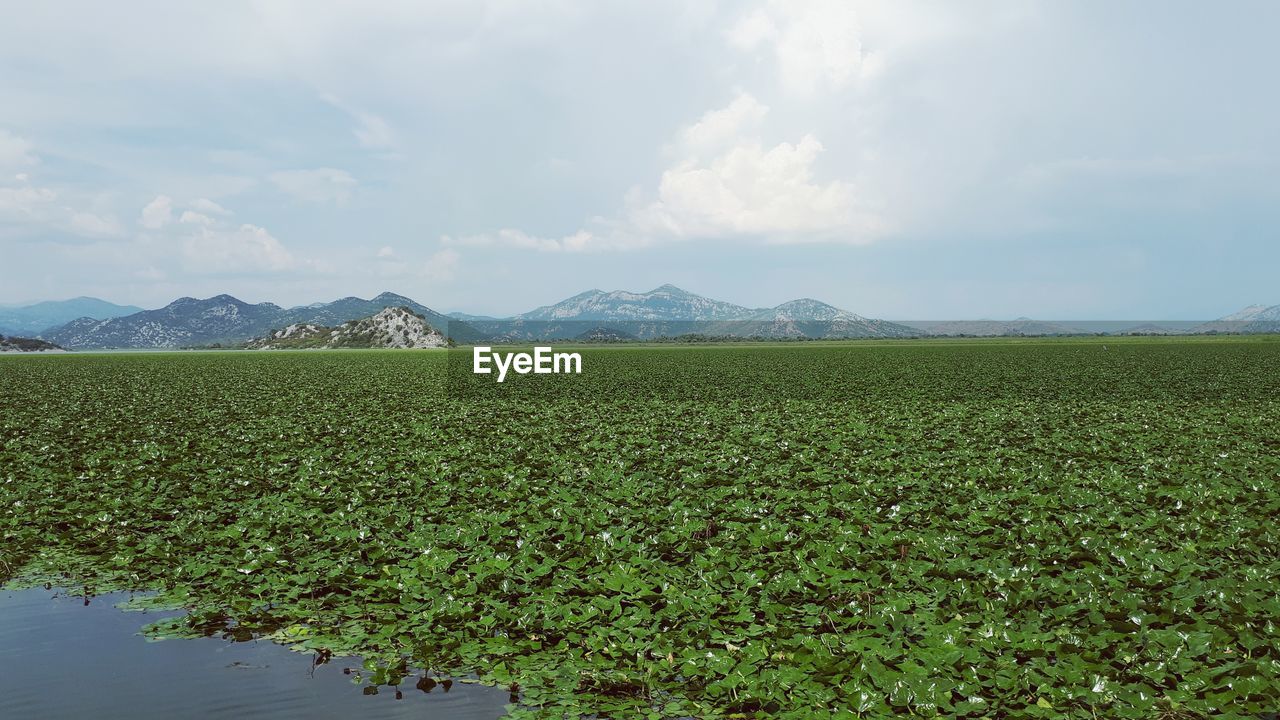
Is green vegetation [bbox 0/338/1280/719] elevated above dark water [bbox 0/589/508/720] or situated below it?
above

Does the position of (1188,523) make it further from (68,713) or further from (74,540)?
(74,540)

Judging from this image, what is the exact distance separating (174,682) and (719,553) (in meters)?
7.61

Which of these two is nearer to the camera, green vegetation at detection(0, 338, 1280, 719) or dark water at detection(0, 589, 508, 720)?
dark water at detection(0, 589, 508, 720)

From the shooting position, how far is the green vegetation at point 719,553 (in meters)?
7.73

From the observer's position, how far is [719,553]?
11.3 m

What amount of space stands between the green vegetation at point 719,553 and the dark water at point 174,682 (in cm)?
42

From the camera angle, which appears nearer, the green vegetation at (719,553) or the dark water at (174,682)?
the dark water at (174,682)

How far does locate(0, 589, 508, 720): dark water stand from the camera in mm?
7523

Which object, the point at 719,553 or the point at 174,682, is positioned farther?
the point at 719,553

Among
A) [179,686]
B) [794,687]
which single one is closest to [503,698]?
[794,687]

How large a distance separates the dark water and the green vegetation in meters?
0.42

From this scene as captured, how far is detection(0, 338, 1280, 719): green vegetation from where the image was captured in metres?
7.73

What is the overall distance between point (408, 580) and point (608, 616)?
335cm

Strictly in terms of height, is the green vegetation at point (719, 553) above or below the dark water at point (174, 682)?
above
